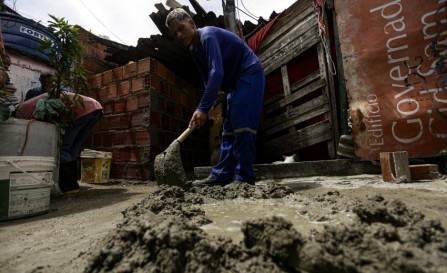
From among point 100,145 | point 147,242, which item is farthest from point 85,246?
point 100,145

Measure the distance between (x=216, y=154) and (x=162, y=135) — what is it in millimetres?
944

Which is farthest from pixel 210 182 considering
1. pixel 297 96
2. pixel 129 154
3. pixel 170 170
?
pixel 129 154

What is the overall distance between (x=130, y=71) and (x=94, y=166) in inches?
64.8

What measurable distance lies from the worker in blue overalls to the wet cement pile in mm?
1347

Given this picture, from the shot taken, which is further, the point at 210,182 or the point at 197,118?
the point at 210,182

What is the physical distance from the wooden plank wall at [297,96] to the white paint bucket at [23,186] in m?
2.76

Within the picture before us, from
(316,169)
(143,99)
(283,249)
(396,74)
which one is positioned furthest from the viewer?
(143,99)


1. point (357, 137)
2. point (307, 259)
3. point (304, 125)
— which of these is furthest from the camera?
point (304, 125)

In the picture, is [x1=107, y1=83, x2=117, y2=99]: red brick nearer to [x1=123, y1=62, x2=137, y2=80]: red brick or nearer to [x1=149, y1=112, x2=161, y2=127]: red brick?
[x1=123, y1=62, x2=137, y2=80]: red brick

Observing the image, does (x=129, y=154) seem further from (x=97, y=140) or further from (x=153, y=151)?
(x=97, y=140)

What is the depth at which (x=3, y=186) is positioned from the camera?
1.72 meters

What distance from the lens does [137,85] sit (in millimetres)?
4164

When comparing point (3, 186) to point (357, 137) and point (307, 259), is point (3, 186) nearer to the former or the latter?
point (307, 259)

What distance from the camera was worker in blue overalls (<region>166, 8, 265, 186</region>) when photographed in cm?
224
